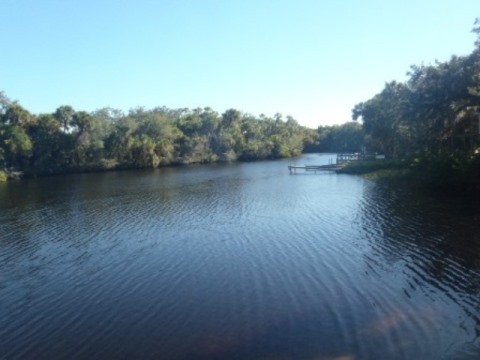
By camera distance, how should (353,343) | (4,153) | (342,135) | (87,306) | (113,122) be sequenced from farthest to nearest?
(342,135) → (113,122) → (4,153) → (87,306) → (353,343)

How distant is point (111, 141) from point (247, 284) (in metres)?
73.3

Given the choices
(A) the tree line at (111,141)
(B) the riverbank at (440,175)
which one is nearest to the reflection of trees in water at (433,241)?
(B) the riverbank at (440,175)

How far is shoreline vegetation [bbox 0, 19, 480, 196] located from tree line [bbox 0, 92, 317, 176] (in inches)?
7.4

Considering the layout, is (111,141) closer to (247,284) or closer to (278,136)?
(278,136)

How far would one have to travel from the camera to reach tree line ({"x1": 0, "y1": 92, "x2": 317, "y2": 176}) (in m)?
74.3

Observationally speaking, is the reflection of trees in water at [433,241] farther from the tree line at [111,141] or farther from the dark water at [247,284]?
the tree line at [111,141]

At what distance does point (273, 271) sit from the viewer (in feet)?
49.2

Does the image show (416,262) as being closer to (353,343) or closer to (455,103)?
(353,343)

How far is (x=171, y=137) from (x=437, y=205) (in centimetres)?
7264

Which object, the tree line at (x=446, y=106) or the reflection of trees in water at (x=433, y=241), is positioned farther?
the tree line at (x=446, y=106)

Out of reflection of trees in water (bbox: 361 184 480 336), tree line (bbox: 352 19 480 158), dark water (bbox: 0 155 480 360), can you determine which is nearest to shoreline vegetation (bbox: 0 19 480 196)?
tree line (bbox: 352 19 480 158)

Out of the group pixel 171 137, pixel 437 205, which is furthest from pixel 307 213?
pixel 171 137

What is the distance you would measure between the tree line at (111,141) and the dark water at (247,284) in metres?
52.3

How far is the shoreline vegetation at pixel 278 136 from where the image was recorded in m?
33.8
